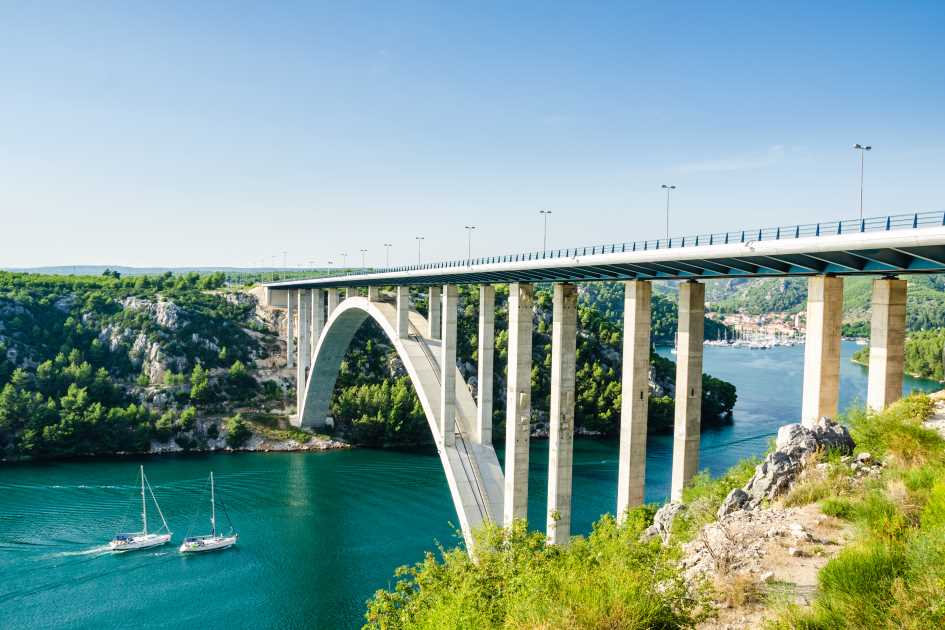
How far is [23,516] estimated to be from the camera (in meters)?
32.6

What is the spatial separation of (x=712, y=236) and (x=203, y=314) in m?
54.4

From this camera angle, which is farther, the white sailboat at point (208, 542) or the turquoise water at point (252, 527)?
the white sailboat at point (208, 542)

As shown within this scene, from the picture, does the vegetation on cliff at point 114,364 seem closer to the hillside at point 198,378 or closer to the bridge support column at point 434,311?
the hillside at point 198,378

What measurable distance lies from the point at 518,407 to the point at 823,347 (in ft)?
34.1

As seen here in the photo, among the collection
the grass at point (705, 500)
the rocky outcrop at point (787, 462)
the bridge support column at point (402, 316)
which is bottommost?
the grass at point (705, 500)

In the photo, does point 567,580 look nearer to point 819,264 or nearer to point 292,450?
point 819,264

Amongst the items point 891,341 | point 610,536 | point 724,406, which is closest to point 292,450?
point 724,406

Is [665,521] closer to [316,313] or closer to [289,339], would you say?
[316,313]

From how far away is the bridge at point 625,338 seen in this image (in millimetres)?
11719

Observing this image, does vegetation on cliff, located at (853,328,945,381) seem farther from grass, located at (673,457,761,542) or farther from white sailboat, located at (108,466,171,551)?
white sailboat, located at (108,466,171,551)

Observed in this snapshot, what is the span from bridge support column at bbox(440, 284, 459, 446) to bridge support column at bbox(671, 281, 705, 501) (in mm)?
11612

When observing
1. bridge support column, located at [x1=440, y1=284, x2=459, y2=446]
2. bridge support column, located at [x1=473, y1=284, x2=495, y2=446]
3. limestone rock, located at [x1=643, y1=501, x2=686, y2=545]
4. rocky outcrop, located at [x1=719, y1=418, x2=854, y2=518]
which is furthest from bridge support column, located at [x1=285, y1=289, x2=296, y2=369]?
rocky outcrop, located at [x1=719, y1=418, x2=854, y2=518]

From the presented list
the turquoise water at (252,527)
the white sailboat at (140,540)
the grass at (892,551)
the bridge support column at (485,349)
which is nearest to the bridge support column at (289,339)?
the turquoise water at (252,527)

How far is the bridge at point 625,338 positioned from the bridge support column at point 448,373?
0.16ft
